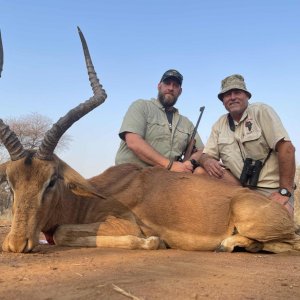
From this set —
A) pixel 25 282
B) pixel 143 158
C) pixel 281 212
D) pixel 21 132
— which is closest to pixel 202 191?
pixel 281 212

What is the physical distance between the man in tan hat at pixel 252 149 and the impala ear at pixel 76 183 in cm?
224

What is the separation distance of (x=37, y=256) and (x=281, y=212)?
3.31 m

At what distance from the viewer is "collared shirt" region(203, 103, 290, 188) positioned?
6.63 m

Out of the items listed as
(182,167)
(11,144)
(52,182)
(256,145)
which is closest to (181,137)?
(182,167)

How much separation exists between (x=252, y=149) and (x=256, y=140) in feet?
0.55

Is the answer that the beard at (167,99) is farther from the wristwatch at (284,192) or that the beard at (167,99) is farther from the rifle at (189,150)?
the wristwatch at (284,192)

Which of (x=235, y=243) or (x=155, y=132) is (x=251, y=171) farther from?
(x=155, y=132)

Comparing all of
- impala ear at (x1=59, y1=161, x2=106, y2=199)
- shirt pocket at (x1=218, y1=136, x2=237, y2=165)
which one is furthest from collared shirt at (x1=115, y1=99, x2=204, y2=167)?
impala ear at (x1=59, y1=161, x2=106, y2=199)

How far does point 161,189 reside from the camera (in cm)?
605

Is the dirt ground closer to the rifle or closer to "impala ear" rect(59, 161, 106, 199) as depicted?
"impala ear" rect(59, 161, 106, 199)

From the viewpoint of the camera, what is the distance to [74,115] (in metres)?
5.49

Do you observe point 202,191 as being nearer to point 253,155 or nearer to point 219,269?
point 253,155

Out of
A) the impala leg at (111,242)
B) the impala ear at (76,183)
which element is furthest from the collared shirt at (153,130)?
the impala leg at (111,242)

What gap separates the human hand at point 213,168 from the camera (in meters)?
6.83
